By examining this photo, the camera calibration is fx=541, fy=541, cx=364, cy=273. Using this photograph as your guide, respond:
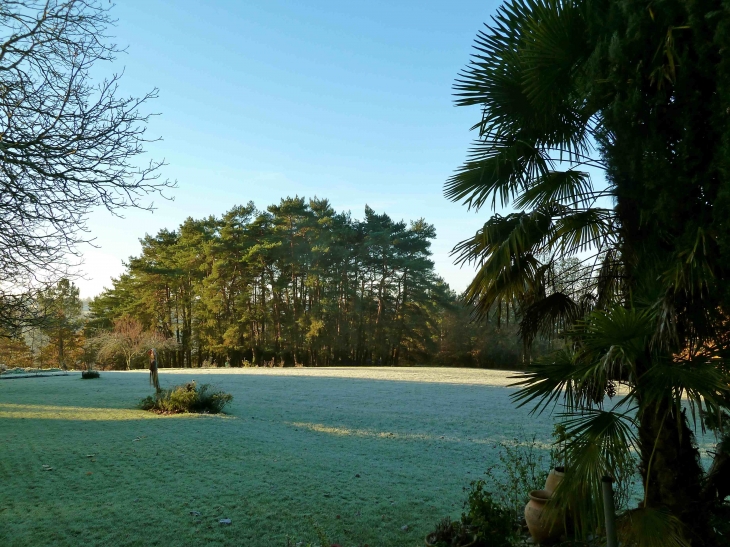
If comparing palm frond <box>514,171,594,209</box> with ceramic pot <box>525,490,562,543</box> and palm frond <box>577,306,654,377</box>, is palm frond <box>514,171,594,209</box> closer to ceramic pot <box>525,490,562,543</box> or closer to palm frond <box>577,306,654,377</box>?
palm frond <box>577,306,654,377</box>

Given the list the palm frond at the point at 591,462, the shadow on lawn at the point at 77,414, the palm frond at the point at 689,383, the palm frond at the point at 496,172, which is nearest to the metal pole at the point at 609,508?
the palm frond at the point at 591,462

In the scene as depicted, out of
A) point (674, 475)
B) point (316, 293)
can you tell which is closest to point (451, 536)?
point (674, 475)

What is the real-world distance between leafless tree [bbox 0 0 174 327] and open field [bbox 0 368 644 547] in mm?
2014

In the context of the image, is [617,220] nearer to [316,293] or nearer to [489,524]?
[489,524]

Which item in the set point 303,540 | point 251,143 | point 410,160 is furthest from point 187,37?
point 410,160

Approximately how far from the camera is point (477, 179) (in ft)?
14.8

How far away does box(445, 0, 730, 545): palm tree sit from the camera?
106 inches

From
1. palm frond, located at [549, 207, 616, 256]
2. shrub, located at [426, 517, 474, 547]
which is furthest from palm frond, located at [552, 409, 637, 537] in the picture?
palm frond, located at [549, 207, 616, 256]

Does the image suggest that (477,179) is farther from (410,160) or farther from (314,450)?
(410,160)

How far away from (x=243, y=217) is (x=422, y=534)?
34827 mm

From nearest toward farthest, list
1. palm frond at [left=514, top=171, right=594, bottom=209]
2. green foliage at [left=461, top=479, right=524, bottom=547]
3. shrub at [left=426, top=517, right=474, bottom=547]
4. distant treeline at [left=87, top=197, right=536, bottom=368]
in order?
green foliage at [left=461, top=479, right=524, bottom=547], shrub at [left=426, top=517, right=474, bottom=547], palm frond at [left=514, top=171, right=594, bottom=209], distant treeline at [left=87, top=197, right=536, bottom=368]

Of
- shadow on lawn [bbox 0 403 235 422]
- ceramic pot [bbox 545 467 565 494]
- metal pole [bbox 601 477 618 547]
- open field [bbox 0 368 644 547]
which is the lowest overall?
open field [bbox 0 368 644 547]

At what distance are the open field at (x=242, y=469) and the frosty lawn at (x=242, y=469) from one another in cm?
2

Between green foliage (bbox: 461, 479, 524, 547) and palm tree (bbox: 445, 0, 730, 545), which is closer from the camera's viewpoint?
palm tree (bbox: 445, 0, 730, 545)
